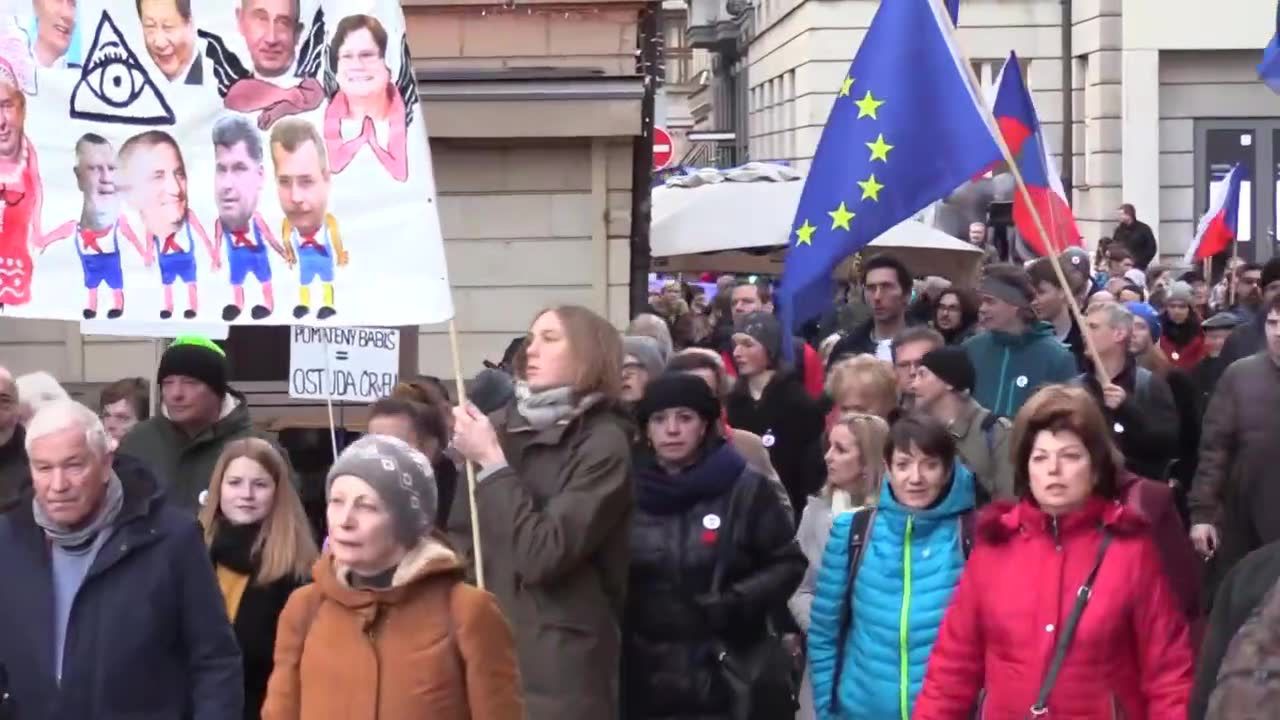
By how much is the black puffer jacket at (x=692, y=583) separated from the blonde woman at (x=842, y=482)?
2.38ft

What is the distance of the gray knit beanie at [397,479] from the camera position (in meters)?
5.02

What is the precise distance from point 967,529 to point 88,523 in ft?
8.19

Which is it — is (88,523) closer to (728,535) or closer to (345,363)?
(728,535)

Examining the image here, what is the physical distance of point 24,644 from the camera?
18.3 feet

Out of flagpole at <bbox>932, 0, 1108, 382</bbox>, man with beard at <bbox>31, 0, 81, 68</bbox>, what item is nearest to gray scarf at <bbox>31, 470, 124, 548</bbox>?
man with beard at <bbox>31, 0, 81, 68</bbox>

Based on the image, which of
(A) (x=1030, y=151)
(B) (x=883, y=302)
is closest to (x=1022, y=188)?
(B) (x=883, y=302)

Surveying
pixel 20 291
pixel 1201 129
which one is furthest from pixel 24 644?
pixel 1201 129

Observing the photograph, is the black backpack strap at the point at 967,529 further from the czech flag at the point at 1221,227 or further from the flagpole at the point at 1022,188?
the czech flag at the point at 1221,227

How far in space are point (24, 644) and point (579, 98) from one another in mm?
8457

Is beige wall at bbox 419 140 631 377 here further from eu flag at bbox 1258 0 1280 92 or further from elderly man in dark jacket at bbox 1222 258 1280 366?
elderly man in dark jacket at bbox 1222 258 1280 366

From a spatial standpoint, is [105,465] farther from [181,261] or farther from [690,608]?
[690,608]

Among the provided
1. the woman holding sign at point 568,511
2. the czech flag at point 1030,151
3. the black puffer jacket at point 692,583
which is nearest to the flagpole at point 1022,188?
the black puffer jacket at point 692,583

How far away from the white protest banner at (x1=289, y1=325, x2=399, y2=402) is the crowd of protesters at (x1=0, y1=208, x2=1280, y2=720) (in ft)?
3.91

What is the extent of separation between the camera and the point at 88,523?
560cm
